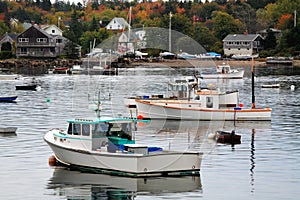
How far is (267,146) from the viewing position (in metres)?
46.7

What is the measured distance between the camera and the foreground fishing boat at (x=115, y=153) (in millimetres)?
34281

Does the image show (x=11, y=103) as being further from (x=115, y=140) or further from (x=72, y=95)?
(x=115, y=140)

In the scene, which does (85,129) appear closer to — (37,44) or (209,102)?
(209,102)

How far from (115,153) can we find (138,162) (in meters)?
1.15

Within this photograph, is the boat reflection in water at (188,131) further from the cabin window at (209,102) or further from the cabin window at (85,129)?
the cabin window at (85,129)

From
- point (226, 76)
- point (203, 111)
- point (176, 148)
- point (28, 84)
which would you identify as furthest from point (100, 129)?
point (226, 76)

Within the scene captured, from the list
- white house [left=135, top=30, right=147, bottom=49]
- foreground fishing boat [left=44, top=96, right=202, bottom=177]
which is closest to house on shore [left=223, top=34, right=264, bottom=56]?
white house [left=135, top=30, right=147, bottom=49]

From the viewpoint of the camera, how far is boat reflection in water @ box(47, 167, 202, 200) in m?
33.2

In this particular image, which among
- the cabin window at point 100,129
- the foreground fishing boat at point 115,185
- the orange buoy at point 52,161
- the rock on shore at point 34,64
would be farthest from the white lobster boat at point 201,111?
the rock on shore at point 34,64

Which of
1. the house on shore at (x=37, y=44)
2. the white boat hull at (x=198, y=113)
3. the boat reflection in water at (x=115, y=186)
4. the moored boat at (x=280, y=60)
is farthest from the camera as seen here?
the moored boat at (x=280, y=60)

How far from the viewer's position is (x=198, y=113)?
57.9 meters

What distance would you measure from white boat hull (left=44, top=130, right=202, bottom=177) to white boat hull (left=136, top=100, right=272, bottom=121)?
22309 millimetres

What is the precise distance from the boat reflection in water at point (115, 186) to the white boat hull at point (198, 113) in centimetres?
2253

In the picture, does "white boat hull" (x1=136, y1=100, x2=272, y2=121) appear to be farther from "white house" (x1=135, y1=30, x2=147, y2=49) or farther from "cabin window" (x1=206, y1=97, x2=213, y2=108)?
"white house" (x1=135, y1=30, x2=147, y2=49)
